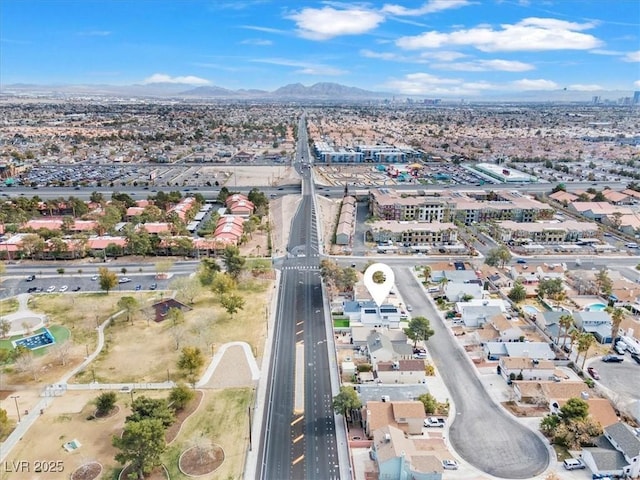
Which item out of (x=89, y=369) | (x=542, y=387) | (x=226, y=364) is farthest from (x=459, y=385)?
(x=89, y=369)

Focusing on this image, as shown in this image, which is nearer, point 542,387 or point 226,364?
point 542,387

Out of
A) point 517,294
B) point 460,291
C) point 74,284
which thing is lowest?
point 74,284

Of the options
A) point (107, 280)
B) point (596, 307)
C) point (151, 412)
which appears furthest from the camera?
point (107, 280)

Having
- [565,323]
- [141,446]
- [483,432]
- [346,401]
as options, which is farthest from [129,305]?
[565,323]

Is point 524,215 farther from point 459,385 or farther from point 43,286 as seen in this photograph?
point 43,286

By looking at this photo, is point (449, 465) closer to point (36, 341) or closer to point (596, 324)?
point (596, 324)

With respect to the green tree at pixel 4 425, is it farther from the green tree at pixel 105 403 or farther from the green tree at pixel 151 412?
the green tree at pixel 151 412

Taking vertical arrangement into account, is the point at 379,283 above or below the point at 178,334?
above
